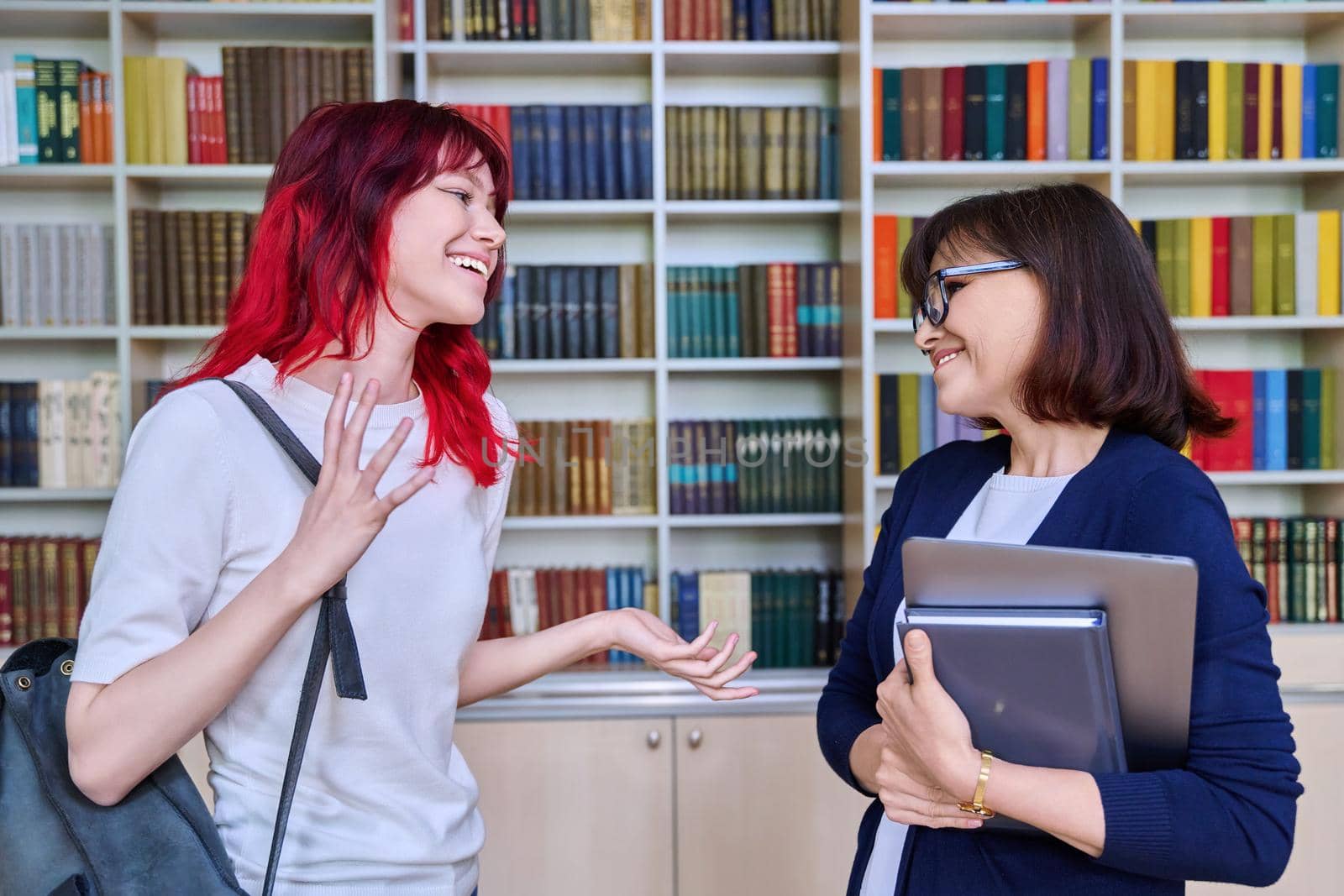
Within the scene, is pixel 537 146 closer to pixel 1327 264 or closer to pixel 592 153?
pixel 592 153

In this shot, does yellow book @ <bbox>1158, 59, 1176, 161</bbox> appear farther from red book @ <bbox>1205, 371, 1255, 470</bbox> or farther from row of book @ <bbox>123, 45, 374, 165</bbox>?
row of book @ <bbox>123, 45, 374, 165</bbox>

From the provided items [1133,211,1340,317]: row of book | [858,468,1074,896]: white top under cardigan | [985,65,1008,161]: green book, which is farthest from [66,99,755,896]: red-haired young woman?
[1133,211,1340,317]: row of book

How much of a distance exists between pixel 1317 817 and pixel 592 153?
2441 millimetres

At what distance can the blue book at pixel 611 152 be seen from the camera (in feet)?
9.16

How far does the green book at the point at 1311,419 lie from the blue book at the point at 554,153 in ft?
6.69

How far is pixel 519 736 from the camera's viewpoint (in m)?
2.54

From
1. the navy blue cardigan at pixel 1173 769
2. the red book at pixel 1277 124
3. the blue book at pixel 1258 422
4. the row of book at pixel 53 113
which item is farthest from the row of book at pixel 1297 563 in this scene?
the row of book at pixel 53 113

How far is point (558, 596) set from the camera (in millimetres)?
2857

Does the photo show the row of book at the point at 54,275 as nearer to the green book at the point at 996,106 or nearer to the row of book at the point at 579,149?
the row of book at the point at 579,149

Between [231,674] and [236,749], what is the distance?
6.3 inches

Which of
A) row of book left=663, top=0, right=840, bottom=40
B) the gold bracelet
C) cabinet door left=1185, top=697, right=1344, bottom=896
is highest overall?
row of book left=663, top=0, right=840, bottom=40

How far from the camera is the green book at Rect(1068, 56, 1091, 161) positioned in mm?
2719

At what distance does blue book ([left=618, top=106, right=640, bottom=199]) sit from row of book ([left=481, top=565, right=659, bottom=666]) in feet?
3.36

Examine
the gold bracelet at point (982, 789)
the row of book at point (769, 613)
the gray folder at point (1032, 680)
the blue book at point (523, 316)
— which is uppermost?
the blue book at point (523, 316)
